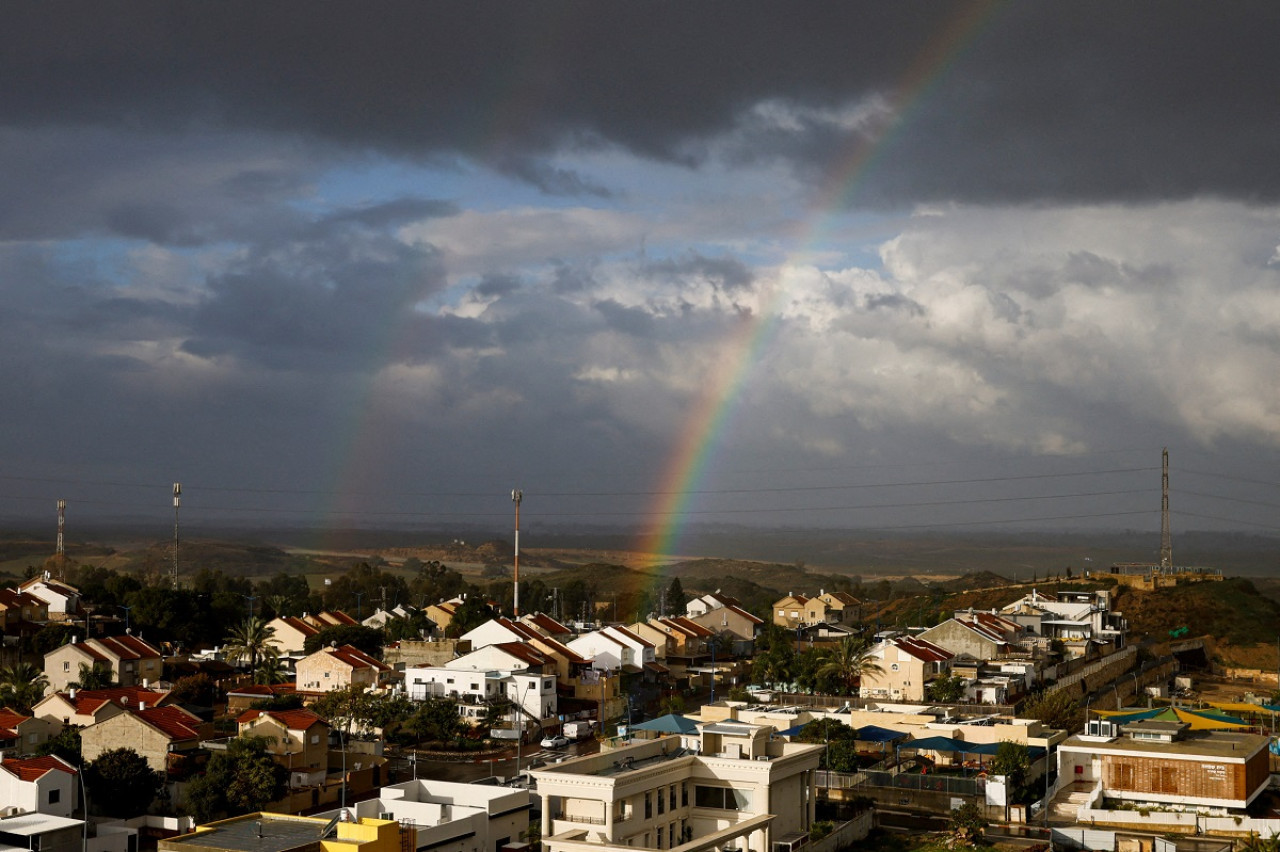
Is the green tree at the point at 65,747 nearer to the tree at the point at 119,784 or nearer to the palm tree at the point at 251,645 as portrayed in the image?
the tree at the point at 119,784

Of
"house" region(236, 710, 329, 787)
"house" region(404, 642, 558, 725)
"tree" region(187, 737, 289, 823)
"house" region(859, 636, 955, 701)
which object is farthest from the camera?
"house" region(859, 636, 955, 701)

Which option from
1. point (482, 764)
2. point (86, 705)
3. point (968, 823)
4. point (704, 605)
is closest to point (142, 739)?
point (86, 705)

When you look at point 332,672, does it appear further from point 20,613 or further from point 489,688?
point 20,613

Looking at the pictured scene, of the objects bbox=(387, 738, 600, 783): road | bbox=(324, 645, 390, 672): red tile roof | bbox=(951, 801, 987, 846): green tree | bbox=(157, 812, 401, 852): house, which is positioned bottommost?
bbox=(387, 738, 600, 783): road

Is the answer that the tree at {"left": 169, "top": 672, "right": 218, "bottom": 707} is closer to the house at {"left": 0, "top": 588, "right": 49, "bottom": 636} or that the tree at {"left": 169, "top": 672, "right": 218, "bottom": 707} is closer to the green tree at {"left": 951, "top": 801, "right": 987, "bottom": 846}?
the house at {"left": 0, "top": 588, "right": 49, "bottom": 636}

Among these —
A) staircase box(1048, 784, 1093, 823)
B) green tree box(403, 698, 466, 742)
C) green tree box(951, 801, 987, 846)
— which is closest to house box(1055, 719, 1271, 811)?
staircase box(1048, 784, 1093, 823)

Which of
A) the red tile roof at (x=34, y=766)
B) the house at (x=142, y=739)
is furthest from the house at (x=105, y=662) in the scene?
the red tile roof at (x=34, y=766)
